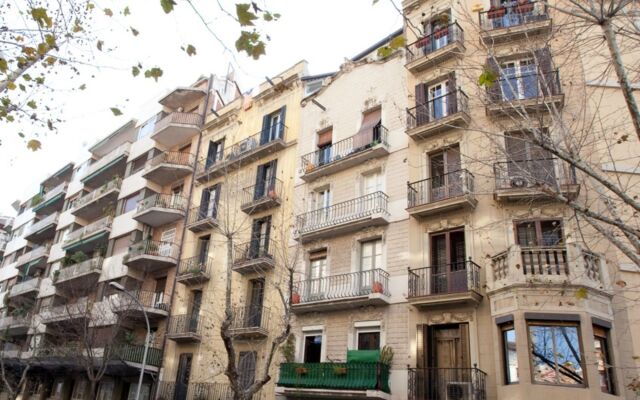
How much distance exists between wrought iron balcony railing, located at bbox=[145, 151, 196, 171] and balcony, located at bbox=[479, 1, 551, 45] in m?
17.0

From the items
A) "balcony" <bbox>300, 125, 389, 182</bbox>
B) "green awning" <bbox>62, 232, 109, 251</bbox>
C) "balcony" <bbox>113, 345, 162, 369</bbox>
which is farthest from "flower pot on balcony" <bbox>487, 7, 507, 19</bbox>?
"green awning" <bbox>62, 232, 109, 251</bbox>

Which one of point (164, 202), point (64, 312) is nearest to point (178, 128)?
point (164, 202)

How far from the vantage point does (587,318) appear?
1273cm

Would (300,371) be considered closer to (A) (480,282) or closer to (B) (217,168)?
(A) (480,282)

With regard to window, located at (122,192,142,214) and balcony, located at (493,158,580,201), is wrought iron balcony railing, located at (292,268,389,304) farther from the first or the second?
window, located at (122,192,142,214)

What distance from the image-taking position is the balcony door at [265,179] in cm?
2339

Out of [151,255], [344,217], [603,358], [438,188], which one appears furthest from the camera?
[151,255]

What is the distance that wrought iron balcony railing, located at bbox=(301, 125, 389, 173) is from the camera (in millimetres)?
19789

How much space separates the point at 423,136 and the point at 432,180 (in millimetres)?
1727

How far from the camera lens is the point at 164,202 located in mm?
27984

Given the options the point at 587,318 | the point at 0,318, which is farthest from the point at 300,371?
the point at 0,318

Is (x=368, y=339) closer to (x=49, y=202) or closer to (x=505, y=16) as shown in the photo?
(x=505, y=16)

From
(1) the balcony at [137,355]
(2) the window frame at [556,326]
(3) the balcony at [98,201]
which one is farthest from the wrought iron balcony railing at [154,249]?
(2) the window frame at [556,326]

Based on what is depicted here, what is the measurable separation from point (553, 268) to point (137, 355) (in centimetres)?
1820
